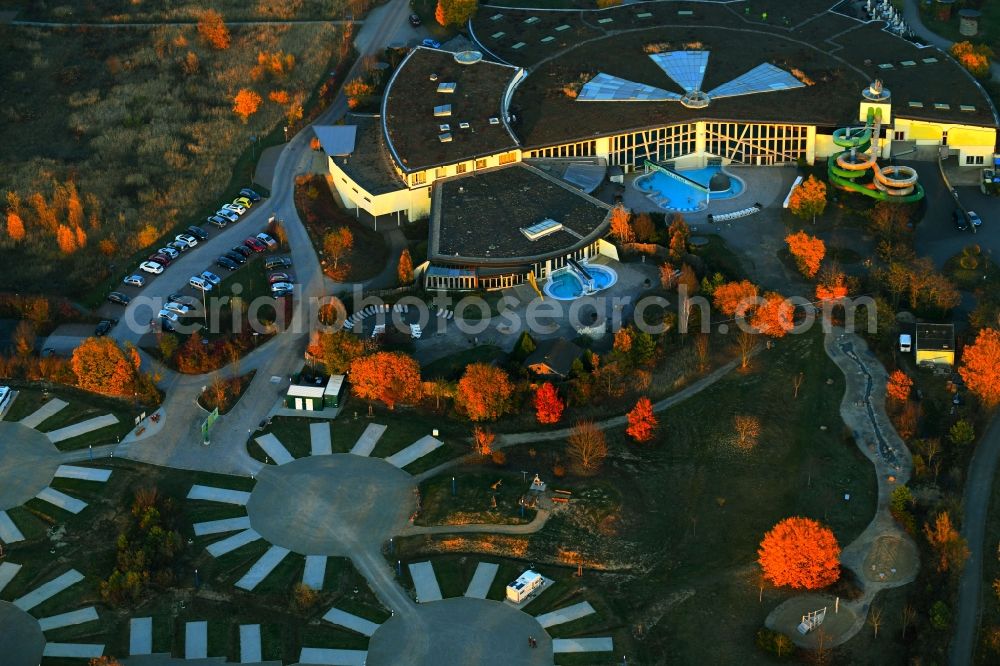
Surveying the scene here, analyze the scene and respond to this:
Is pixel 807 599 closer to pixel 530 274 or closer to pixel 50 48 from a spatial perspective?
pixel 530 274

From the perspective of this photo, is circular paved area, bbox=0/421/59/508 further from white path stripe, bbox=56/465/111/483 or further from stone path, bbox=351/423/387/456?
stone path, bbox=351/423/387/456

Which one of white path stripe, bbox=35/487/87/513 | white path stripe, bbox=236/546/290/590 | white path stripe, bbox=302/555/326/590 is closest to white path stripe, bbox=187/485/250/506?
white path stripe, bbox=236/546/290/590

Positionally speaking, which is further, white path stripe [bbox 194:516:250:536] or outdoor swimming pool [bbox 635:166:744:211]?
outdoor swimming pool [bbox 635:166:744:211]

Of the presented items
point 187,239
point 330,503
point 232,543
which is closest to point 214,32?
point 187,239

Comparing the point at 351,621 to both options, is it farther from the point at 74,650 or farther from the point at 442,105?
the point at 442,105

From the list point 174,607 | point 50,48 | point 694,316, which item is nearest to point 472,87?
point 694,316

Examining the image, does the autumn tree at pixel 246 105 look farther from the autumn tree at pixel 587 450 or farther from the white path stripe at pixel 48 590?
the white path stripe at pixel 48 590
